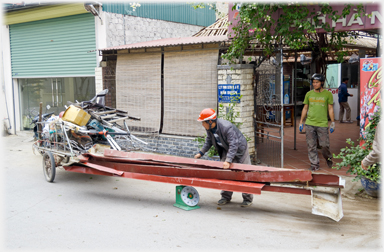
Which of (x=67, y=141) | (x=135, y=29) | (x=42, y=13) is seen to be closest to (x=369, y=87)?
(x=67, y=141)

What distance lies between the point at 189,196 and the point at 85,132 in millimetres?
2778

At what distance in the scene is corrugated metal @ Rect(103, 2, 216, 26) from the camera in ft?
40.4

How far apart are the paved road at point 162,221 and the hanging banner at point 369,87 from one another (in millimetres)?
1442

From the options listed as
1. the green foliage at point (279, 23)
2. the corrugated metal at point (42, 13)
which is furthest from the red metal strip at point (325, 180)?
the corrugated metal at point (42, 13)

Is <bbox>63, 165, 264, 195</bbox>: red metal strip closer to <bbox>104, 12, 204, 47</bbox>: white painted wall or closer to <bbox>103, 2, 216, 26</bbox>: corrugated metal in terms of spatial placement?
<bbox>104, 12, 204, 47</bbox>: white painted wall

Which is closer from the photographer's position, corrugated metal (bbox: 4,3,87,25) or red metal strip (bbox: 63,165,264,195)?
red metal strip (bbox: 63,165,264,195)

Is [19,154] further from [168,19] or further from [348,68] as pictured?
[348,68]

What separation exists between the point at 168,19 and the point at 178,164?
9.22 metres

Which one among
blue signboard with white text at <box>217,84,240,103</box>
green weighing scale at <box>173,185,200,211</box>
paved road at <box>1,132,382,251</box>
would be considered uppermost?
blue signboard with white text at <box>217,84,240,103</box>

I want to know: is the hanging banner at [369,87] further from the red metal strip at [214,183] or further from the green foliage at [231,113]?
the green foliage at [231,113]

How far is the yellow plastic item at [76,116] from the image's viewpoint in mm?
7328

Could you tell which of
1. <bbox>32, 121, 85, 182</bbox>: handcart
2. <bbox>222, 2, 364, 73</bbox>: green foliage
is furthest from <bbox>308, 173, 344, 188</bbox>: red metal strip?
<bbox>32, 121, 85, 182</bbox>: handcart

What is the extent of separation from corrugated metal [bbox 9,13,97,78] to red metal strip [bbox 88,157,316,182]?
7.37 m

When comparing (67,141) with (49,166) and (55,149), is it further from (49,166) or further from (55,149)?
(49,166)
